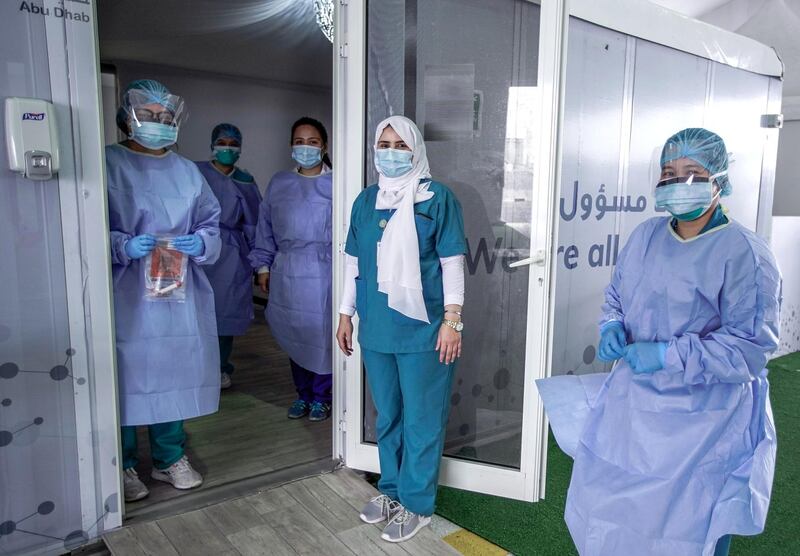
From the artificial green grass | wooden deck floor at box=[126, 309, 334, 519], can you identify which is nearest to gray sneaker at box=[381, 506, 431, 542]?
the artificial green grass

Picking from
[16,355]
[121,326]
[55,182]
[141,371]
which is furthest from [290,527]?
[55,182]

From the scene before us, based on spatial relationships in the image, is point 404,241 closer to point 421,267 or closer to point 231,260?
point 421,267

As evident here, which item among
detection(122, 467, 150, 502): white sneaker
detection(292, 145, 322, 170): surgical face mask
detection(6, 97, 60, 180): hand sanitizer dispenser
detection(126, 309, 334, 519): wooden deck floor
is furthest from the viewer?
detection(292, 145, 322, 170): surgical face mask

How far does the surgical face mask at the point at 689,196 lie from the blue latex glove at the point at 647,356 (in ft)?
1.08

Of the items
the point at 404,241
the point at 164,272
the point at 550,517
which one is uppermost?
the point at 404,241

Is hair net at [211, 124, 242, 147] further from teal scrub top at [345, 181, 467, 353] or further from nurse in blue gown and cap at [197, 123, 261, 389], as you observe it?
teal scrub top at [345, 181, 467, 353]

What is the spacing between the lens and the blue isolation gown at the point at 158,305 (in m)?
2.04

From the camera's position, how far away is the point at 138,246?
198 cm

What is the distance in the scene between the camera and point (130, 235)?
204cm

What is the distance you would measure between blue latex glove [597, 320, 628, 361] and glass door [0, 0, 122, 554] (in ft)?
4.74

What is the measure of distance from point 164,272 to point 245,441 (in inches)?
39.6

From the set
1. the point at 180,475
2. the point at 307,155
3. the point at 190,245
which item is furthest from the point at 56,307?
the point at 307,155

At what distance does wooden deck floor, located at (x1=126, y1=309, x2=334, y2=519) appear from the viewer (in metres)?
2.36

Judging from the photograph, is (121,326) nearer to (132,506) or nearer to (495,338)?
(132,506)
